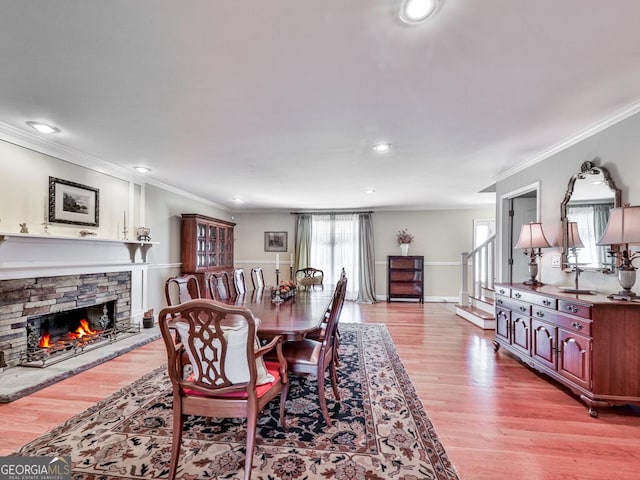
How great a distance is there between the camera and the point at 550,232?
10.7 ft

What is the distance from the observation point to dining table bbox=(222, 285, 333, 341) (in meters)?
1.92

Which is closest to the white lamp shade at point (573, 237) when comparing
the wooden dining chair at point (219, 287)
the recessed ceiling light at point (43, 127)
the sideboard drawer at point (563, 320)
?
the sideboard drawer at point (563, 320)

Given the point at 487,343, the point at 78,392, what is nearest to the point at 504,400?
the point at 487,343

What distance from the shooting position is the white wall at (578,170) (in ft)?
7.66

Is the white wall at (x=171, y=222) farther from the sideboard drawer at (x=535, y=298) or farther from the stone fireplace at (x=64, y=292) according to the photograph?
the sideboard drawer at (x=535, y=298)

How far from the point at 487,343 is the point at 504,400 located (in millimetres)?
1653

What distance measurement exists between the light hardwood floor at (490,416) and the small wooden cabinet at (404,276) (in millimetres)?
3381

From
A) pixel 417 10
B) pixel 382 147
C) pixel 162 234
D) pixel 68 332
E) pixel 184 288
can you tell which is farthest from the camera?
pixel 162 234

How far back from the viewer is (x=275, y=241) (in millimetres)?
7809

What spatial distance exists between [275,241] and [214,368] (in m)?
6.33

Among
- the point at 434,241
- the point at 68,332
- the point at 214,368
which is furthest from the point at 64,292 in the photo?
the point at 434,241

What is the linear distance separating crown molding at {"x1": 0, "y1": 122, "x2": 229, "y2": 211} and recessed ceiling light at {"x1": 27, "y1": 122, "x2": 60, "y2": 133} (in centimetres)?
21

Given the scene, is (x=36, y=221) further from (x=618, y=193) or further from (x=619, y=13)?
(x=618, y=193)

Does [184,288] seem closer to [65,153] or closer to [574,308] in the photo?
[65,153]
